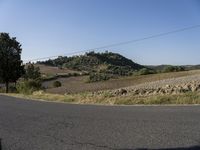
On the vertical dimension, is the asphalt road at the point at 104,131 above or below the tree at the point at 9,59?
below

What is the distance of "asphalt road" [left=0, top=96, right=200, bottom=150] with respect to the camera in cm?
978

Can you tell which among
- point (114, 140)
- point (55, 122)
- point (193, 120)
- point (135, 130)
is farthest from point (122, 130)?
point (55, 122)

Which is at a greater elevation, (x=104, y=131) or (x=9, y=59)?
(x=9, y=59)

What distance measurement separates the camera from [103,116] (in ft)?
49.9

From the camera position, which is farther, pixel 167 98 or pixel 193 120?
pixel 167 98

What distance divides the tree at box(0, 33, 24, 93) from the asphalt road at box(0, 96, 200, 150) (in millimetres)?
43337

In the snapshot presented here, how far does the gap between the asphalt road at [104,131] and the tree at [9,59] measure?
1706 inches

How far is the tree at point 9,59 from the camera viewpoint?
192ft

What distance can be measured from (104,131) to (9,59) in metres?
49.2

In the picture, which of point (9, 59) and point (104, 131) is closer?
point (104, 131)

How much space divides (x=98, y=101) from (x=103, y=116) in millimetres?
8440

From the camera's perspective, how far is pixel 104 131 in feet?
38.6

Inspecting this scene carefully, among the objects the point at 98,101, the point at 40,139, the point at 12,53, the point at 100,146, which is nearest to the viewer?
the point at 100,146

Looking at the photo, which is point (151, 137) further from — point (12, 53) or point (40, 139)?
point (12, 53)
